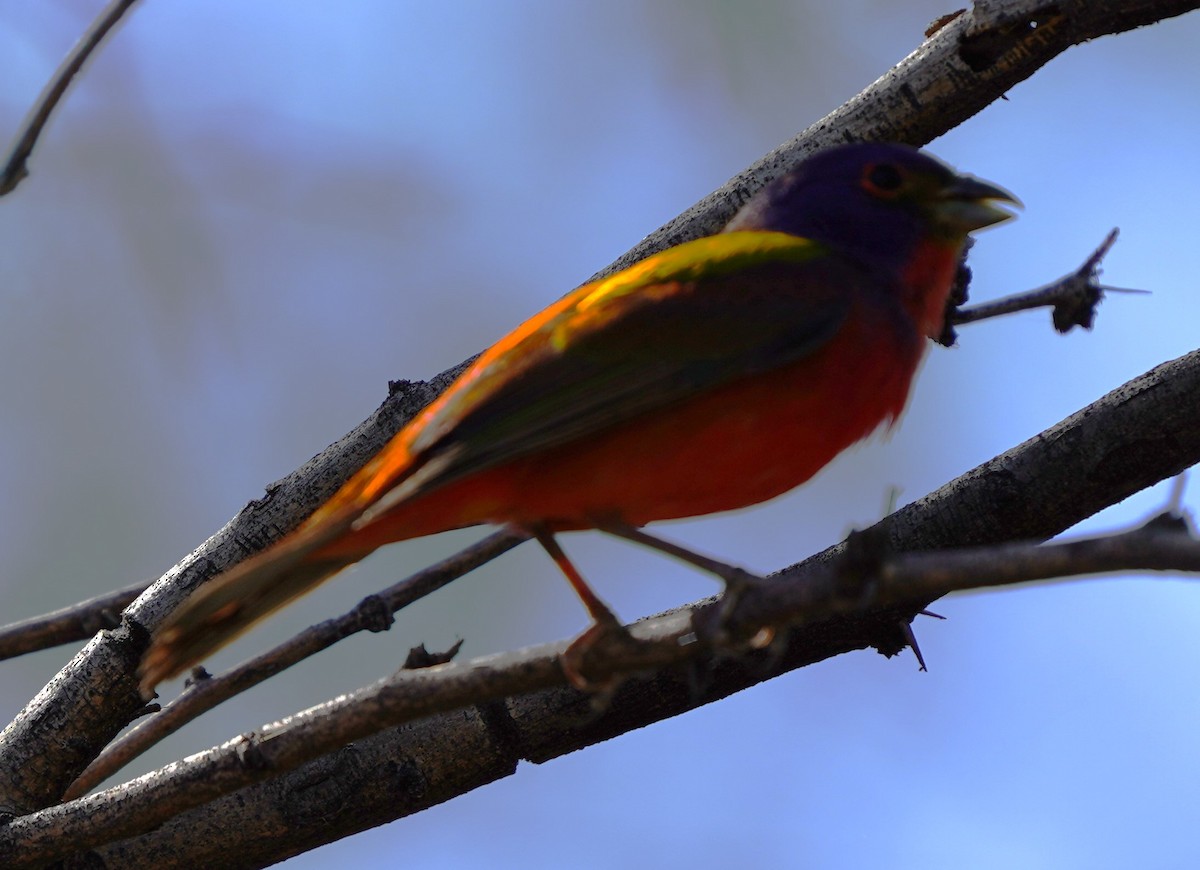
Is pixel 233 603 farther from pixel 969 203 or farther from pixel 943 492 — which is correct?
pixel 969 203

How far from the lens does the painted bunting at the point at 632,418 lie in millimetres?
3301

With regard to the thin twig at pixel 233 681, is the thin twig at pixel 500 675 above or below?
below

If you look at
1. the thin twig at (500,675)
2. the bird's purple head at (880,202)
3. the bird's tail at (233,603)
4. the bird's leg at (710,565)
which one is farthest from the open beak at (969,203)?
the bird's tail at (233,603)

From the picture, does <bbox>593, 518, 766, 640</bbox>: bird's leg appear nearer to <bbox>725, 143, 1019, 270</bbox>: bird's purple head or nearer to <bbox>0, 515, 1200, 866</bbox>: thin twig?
<bbox>0, 515, 1200, 866</bbox>: thin twig

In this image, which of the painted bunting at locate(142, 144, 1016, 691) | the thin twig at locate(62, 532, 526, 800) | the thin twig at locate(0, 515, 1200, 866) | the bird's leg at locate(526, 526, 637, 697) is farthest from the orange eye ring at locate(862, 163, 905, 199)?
the thin twig at locate(62, 532, 526, 800)

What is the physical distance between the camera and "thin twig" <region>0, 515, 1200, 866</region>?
2262 mm

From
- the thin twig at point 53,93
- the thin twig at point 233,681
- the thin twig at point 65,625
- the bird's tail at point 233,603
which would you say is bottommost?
the thin twig at point 233,681

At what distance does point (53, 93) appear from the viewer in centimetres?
330

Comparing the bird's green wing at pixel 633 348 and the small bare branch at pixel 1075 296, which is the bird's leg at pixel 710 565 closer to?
the bird's green wing at pixel 633 348

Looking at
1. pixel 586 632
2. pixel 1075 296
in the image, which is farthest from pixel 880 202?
pixel 586 632

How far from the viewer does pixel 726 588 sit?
3.28m

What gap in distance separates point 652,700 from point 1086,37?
2.19 metres

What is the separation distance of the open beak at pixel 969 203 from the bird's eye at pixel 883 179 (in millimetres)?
148

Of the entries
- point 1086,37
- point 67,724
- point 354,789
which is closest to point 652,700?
point 354,789
